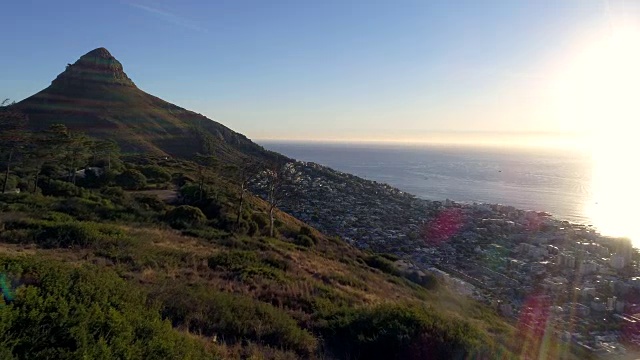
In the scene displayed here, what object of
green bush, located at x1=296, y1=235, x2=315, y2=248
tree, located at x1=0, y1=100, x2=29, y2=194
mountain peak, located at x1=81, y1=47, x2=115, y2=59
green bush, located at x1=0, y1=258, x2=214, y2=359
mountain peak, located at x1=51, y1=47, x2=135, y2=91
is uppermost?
mountain peak, located at x1=81, y1=47, x2=115, y2=59

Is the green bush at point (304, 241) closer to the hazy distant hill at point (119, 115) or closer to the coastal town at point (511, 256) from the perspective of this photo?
the coastal town at point (511, 256)

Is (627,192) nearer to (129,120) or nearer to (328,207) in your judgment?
(328,207)

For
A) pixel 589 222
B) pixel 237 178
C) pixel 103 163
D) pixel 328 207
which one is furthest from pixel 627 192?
pixel 103 163

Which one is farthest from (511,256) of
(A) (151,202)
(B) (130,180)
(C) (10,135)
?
(C) (10,135)

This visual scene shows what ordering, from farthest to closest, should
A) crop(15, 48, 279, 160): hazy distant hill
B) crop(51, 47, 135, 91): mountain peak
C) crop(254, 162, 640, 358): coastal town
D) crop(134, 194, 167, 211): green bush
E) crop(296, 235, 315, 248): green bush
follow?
crop(51, 47, 135, 91): mountain peak < crop(15, 48, 279, 160): hazy distant hill < crop(296, 235, 315, 248): green bush < crop(134, 194, 167, 211): green bush < crop(254, 162, 640, 358): coastal town

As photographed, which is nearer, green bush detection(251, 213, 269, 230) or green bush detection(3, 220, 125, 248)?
green bush detection(3, 220, 125, 248)

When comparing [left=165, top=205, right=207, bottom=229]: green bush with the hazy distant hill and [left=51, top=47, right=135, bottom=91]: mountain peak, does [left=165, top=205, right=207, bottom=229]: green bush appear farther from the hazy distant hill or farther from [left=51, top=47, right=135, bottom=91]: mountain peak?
[left=51, top=47, right=135, bottom=91]: mountain peak

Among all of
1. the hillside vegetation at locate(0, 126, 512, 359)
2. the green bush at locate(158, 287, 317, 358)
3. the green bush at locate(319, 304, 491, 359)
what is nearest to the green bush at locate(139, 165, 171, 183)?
the hillside vegetation at locate(0, 126, 512, 359)
